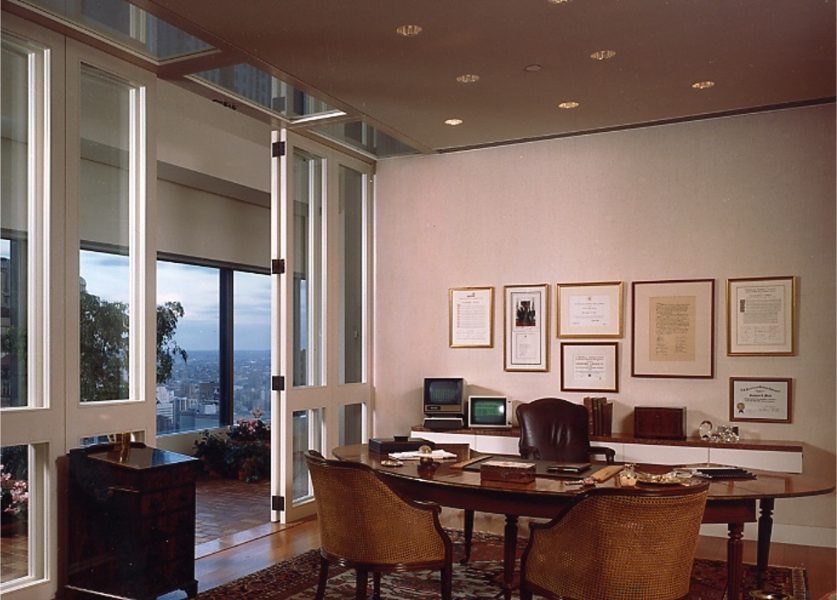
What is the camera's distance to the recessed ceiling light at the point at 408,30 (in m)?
3.91

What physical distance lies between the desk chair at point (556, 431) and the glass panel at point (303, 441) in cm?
145

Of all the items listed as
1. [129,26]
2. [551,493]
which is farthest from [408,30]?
[551,493]

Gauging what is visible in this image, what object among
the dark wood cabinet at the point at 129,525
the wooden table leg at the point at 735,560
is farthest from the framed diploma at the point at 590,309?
the dark wood cabinet at the point at 129,525

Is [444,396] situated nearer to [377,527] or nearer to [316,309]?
[316,309]

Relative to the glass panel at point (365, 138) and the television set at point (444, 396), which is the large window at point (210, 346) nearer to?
the glass panel at point (365, 138)

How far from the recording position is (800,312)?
17.5ft

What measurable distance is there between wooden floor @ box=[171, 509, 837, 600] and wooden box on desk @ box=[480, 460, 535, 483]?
66.1 inches

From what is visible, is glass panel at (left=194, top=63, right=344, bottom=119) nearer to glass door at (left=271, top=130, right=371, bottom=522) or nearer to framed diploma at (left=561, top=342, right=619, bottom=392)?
glass door at (left=271, top=130, right=371, bottom=522)

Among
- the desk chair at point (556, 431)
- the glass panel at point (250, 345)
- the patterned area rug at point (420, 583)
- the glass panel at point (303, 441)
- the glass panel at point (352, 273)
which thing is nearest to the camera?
the patterned area rug at point (420, 583)

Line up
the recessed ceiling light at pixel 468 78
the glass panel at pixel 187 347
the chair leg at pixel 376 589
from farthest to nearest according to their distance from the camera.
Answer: the glass panel at pixel 187 347 < the recessed ceiling light at pixel 468 78 < the chair leg at pixel 376 589

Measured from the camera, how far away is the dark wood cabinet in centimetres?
379

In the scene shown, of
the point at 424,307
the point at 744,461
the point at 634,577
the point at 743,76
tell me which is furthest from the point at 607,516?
the point at 424,307

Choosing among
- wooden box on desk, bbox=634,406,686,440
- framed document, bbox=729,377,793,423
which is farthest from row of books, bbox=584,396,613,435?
framed document, bbox=729,377,793,423

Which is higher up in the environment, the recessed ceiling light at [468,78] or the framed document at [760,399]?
the recessed ceiling light at [468,78]
